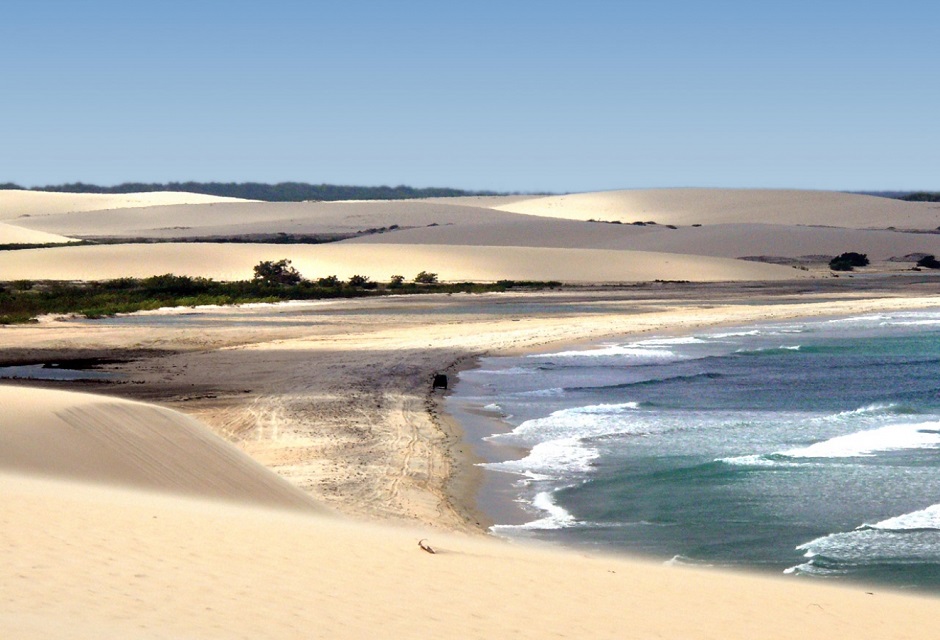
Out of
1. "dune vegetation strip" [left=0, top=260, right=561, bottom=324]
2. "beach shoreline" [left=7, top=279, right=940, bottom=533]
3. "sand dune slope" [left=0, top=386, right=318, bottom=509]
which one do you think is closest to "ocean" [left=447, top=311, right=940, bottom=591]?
"beach shoreline" [left=7, top=279, right=940, bottom=533]

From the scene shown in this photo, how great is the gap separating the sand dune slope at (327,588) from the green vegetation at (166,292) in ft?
90.9

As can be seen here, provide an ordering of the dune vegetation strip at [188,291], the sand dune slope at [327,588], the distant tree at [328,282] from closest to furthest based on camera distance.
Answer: the sand dune slope at [327,588], the dune vegetation strip at [188,291], the distant tree at [328,282]

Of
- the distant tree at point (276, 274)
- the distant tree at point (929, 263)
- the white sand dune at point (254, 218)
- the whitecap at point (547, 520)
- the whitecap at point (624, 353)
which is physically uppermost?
the white sand dune at point (254, 218)

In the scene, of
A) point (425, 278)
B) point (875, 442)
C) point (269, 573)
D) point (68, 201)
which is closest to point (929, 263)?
point (425, 278)

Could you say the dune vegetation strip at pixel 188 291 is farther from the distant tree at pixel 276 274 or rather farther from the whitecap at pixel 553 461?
the whitecap at pixel 553 461

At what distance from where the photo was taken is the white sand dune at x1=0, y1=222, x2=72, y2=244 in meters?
89.6

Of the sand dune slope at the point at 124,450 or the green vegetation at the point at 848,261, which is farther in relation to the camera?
the green vegetation at the point at 848,261

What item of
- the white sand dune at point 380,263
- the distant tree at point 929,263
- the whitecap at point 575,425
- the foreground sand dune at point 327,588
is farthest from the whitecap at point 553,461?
the distant tree at point 929,263

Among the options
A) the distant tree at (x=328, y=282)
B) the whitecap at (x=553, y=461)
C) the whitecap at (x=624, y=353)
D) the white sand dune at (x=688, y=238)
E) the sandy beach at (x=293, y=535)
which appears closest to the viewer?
the sandy beach at (x=293, y=535)

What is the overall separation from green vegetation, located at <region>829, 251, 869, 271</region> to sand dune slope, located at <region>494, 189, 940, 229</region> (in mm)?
34222

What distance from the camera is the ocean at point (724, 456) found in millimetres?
12688

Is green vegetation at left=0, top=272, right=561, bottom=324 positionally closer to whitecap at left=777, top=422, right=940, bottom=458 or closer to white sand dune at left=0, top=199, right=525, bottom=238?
whitecap at left=777, top=422, right=940, bottom=458

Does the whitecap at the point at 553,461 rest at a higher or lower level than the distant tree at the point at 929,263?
lower

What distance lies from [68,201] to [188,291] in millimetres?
113905
